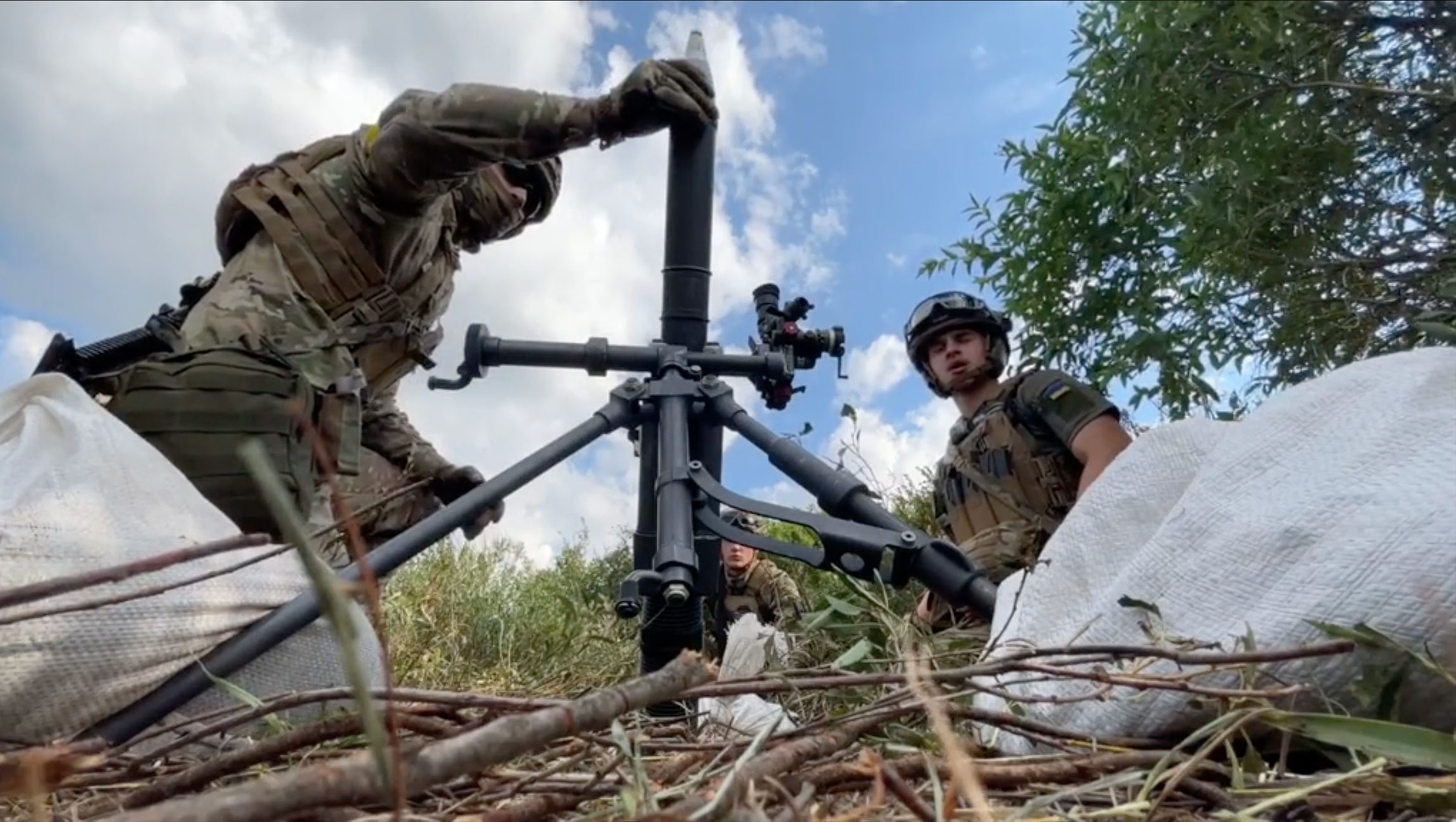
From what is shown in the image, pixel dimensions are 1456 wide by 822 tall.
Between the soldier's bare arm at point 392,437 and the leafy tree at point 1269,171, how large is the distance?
8.23ft

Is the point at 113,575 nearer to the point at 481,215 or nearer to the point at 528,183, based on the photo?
the point at 481,215

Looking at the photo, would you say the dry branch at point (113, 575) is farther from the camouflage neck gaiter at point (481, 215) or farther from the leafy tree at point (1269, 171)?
the leafy tree at point (1269, 171)

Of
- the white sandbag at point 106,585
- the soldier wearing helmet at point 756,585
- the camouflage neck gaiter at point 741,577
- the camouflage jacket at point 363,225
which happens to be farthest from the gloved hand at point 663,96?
the camouflage neck gaiter at point 741,577

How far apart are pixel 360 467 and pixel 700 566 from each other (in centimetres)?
124

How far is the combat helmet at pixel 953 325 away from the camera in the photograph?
389cm

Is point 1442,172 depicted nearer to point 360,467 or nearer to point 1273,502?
point 1273,502

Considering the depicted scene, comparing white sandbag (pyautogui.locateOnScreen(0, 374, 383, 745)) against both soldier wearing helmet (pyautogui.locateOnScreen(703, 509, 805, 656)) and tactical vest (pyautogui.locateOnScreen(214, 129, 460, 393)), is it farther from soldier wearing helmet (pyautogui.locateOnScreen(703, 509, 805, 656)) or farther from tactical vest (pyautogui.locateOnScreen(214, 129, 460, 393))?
A: soldier wearing helmet (pyautogui.locateOnScreen(703, 509, 805, 656))

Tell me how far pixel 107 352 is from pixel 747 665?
59.9 inches

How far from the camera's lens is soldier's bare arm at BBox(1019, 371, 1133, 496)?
9.65 ft

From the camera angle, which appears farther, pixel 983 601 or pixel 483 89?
pixel 483 89

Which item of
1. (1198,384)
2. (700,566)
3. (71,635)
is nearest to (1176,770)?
(71,635)

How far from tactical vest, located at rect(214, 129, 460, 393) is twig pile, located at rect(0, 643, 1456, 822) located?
169 centimetres

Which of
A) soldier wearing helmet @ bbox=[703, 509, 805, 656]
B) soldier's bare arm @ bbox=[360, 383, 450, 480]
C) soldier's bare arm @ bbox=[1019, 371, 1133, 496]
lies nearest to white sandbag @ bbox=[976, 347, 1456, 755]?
soldier's bare arm @ bbox=[1019, 371, 1133, 496]

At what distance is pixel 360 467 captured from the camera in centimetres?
294
